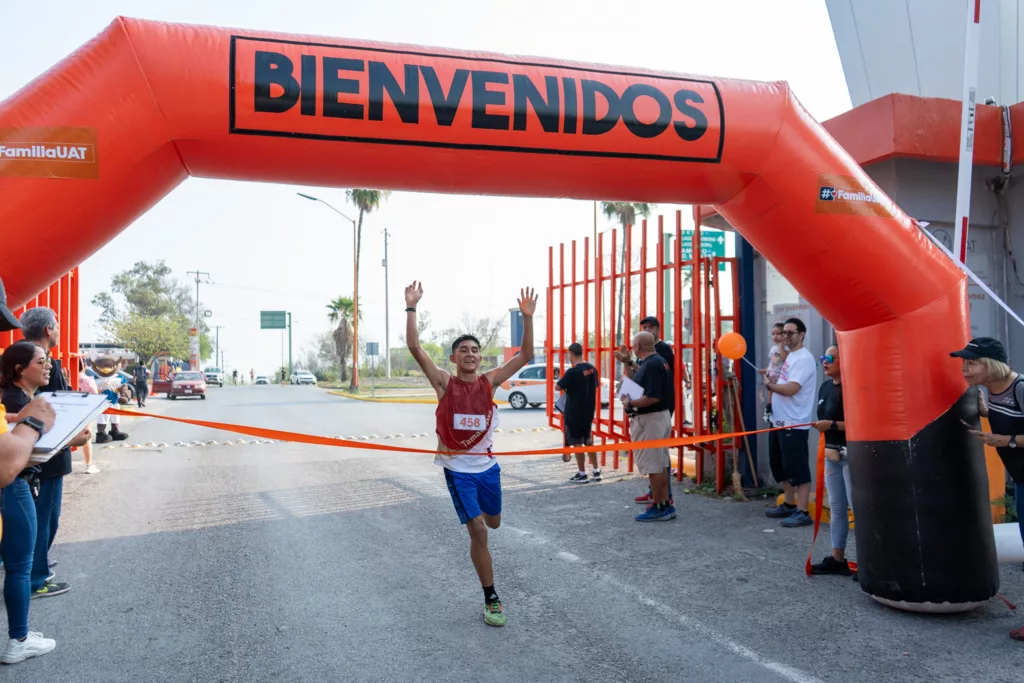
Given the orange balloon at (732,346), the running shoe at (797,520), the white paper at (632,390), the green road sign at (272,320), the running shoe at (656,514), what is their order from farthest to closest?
1. the green road sign at (272,320)
2. the orange balloon at (732,346)
3. the white paper at (632,390)
4. the running shoe at (656,514)
5. the running shoe at (797,520)

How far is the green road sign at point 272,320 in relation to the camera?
7962 centimetres

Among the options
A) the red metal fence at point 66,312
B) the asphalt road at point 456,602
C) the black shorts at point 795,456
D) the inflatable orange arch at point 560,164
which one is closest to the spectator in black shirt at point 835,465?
the asphalt road at point 456,602

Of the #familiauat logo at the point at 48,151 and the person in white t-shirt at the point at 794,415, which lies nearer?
the #familiauat logo at the point at 48,151

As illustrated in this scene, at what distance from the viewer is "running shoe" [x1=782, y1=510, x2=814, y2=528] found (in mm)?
7113

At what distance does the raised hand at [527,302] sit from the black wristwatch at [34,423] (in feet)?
9.20

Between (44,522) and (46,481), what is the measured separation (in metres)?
0.27

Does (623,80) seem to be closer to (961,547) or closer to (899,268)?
(899,268)

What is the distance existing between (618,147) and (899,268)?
1990mm

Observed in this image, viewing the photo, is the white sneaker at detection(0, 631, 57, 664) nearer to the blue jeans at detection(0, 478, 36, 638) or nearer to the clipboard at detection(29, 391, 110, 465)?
the blue jeans at detection(0, 478, 36, 638)

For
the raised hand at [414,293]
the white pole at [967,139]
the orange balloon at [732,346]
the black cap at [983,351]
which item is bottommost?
the black cap at [983,351]

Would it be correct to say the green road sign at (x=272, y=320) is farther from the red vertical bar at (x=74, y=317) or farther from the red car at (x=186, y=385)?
the red vertical bar at (x=74, y=317)

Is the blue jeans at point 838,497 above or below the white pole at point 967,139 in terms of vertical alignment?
below

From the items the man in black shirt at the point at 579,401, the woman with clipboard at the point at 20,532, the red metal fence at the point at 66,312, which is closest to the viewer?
the woman with clipboard at the point at 20,532

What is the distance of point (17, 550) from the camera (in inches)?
164
